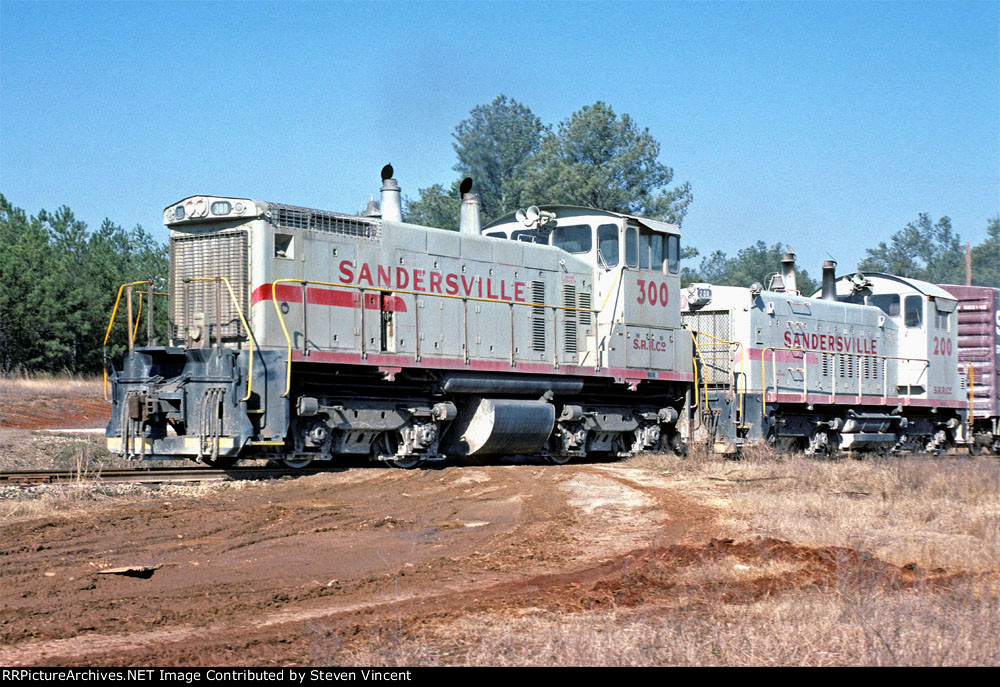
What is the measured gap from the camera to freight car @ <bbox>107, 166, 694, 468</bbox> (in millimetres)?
12836

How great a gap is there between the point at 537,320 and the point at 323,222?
3996 millimetres

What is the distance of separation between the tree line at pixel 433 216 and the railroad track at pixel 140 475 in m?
20.8

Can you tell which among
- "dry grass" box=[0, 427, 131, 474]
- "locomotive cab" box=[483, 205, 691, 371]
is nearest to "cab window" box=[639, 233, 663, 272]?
"locomotive cab" box=[483, 205, 691, 371]

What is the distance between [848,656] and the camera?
17.4ft

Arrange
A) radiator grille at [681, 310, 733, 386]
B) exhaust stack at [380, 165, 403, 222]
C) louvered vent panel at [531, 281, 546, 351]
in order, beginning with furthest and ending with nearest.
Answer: radiator grille at [681, 310, 733, 386]
louvered vent panel at [531, 281, 546, 351]
exhaust stack at [380, 165, 403, 222]

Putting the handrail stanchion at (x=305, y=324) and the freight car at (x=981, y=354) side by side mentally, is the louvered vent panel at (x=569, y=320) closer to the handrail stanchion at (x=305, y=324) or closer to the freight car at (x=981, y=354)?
the handrail stanchion at (x=305, y=324)

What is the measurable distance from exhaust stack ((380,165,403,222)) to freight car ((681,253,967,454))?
635cm

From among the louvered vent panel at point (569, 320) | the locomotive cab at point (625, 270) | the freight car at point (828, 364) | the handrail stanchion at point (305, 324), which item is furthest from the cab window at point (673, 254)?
the handrail stanchion at point (305, 324)

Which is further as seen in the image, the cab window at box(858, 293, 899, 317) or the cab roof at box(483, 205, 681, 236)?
the cab window at box(858, 293, 899, 317)

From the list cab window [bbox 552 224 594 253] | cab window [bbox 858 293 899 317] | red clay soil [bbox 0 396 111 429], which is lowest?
red clay soil [bbox 0 396 111 429]

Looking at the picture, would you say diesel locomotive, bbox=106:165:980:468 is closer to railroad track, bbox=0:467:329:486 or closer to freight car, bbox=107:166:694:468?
freight car, bbox=107:166:694:468
